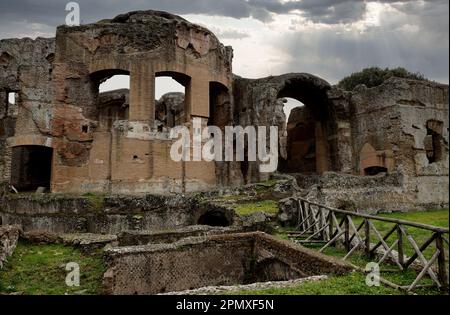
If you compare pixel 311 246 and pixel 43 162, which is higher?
pixel 43 162

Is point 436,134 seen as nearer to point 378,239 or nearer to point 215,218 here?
point 215,218

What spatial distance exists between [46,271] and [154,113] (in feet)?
34.0

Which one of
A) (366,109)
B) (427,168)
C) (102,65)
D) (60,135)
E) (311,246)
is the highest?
(102,65)

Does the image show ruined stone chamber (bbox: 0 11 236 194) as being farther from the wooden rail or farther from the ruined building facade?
the wooden rail

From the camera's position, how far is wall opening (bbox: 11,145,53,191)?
73.6ft

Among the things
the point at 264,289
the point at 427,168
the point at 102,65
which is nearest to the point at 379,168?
the point at 427,168

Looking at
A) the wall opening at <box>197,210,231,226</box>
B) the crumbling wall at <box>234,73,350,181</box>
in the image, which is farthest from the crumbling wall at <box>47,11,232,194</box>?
the wall opening at <box>197,210,231,226</box>

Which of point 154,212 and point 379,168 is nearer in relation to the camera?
point 154,212

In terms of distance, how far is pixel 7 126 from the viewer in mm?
21047

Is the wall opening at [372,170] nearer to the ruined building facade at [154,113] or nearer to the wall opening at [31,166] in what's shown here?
the ruined building facade at [154,113]

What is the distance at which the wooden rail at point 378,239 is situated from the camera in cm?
526

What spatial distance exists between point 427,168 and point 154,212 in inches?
546

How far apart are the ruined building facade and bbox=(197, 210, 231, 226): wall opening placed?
A: 3395 millimetres
